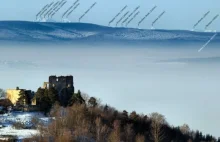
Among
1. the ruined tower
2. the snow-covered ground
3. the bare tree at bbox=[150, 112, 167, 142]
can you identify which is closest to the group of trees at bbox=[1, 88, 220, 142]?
the bare tree at bbox=[150, 112, 167, 142]

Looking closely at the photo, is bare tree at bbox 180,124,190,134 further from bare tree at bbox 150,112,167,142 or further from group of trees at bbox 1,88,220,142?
bare tree at bbox 150,112,167,142

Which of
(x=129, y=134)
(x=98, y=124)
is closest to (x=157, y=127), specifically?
(x=129, y=134)

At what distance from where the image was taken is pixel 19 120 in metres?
37.3

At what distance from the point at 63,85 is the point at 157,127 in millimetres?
4277

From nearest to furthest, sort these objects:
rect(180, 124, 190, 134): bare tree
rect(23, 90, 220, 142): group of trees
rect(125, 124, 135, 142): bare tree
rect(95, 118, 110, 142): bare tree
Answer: rect(23, 90, 220, 142): group of trees → rect(95, 118, 110, 142): bare tree → rect(125, 124, 135, 142): bare tree → rect(180, 124, 190, 134): bare tree

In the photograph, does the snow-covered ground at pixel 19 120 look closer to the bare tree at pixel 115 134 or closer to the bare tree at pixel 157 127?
the bare tree at pixel 115 134

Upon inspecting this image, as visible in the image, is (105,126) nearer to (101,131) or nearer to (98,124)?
(98,124)

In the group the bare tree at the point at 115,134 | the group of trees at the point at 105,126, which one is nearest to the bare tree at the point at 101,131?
the group of trees at the point at 105,126

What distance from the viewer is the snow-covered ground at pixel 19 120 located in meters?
34.7

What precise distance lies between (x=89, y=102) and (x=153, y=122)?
284 centimetres

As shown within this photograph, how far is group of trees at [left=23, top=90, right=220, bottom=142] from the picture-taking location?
1359 inches

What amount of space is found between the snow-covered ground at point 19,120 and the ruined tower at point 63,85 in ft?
9.16

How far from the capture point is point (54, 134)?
3388cm

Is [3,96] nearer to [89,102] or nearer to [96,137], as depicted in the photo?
[89,102]
